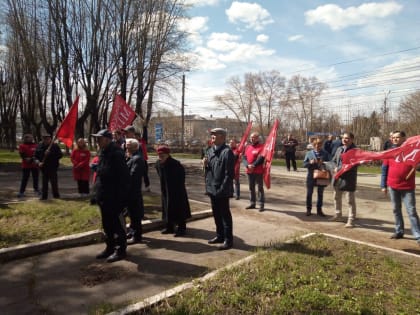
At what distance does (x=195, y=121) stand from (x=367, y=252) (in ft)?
365

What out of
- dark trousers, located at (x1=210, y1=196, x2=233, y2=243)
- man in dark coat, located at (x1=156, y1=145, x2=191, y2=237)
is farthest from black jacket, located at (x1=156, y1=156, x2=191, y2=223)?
dark trousers, located at (x1=210, y1=196, x2=233, y2=243)

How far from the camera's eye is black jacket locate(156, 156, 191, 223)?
5.97 metres

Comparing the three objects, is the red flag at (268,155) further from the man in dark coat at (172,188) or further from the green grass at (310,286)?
the green grass at (310,286)

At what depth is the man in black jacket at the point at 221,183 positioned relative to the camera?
5.22 metres

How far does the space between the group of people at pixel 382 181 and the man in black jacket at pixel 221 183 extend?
2.81 metres

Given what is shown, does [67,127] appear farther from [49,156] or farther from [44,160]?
[44,160]

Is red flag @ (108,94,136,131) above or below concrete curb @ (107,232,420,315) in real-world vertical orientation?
above

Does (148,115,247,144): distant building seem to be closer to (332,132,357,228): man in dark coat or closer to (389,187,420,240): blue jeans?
(332,132,357,228): man in dark coat

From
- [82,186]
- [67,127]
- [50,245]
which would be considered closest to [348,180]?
[50,245]

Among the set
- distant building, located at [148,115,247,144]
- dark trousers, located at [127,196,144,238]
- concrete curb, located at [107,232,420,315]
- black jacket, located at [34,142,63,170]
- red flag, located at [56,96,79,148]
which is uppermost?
distant building, located at [148,115,247,144]

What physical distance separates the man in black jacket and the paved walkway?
0.92 feet

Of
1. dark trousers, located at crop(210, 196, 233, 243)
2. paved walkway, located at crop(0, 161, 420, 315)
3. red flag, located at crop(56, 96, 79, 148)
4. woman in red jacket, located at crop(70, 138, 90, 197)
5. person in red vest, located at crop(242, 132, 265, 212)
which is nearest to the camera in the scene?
paved walkway, located at crop(0, 161, 420, 315)

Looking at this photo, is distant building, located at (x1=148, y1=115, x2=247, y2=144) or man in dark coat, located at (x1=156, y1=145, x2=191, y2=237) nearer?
man in dark coat, located at (x1=156, y1=145, x2=191, y2=237)

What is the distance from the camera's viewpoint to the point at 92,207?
7.31 m
